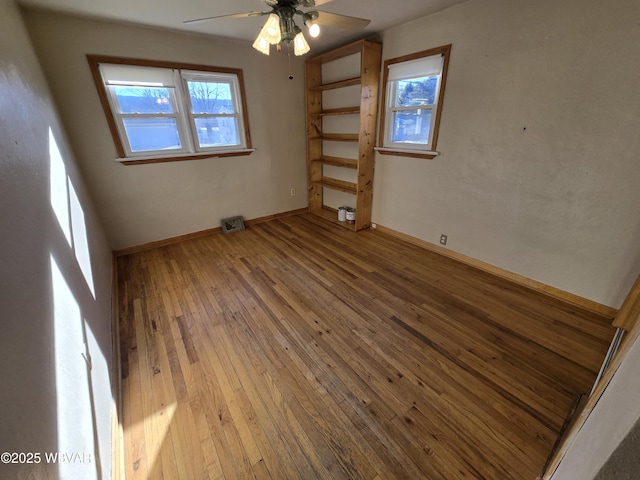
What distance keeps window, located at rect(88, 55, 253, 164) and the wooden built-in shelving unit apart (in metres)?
1.15

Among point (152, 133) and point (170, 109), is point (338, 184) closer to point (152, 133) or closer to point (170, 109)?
point (170, 109)

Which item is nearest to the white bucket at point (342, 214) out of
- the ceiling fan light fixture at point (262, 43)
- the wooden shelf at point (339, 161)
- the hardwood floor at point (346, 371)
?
the wooden shelf at point (339, 161)

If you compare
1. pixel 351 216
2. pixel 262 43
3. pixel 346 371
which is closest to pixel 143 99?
pixel 262 43

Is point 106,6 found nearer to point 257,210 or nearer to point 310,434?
point 257,210

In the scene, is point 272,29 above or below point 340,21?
below

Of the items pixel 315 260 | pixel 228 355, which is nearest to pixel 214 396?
pixel 228 355

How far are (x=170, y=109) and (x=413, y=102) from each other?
2.91m

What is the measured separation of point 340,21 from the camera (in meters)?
1.81

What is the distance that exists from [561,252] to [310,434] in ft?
8.25

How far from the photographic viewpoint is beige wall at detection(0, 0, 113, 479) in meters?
0.69

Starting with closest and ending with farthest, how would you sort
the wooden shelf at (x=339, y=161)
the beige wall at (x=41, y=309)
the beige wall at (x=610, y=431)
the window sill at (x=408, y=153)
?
the beige wall at (x=610, y=431)
the beige wall at (x=41, y=309)
the window sill at (x=408, y=153)
the wooden shelf at (x=339, y=161)

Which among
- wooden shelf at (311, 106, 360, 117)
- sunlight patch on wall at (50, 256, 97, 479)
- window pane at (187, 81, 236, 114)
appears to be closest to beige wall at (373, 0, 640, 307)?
wooden shelf at (311, 106, 360, 117)

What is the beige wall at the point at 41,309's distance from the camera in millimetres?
692

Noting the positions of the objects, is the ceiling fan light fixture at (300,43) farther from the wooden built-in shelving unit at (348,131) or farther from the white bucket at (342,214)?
the white bucket at (342,214)
